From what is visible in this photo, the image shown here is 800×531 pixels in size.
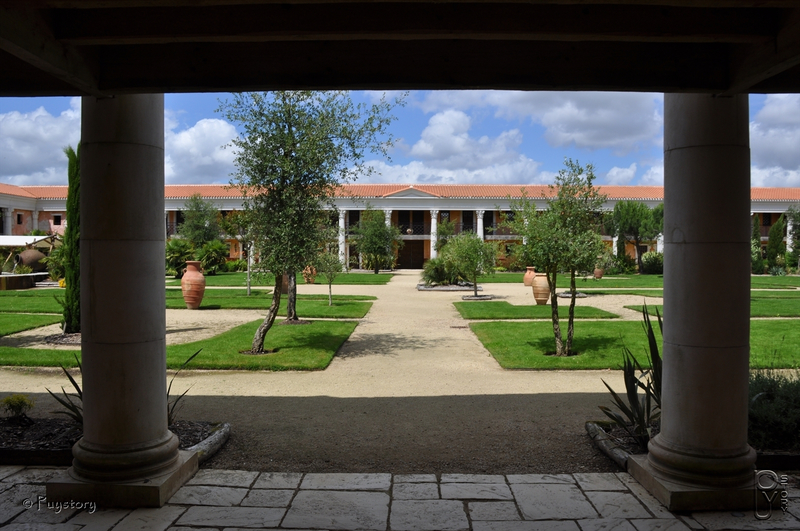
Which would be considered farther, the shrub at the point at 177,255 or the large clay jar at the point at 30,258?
the shrub at the point at 177,255

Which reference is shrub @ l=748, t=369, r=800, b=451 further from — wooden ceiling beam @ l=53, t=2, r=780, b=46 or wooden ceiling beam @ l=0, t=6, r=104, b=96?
wooden ceiling beam @ l=0, t=6, r=104, b=96

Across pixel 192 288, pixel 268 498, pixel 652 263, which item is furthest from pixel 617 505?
pixel 652 263

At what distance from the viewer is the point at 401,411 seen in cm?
655

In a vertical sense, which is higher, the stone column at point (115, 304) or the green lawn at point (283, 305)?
the stone column at point (115, 304)

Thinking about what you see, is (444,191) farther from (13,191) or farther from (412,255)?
(13,191)

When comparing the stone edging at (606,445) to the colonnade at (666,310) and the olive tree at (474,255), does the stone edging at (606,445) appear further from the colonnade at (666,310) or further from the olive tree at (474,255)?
the olive tree at (474,255)

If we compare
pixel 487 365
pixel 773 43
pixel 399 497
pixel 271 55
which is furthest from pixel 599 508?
pixel 487 365

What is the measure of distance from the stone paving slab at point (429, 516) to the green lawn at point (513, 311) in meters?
11.2

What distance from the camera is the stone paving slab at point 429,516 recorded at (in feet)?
11.8

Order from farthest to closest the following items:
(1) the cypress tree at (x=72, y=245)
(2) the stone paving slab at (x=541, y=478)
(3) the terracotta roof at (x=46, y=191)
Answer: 1. (3) the terracotta roof at (x=46, y=191)
2. (1) the cypress tree at (x=72, y=245)
3. (2) the stone paving slab at (x=541, y=478)

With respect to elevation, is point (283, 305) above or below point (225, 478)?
above

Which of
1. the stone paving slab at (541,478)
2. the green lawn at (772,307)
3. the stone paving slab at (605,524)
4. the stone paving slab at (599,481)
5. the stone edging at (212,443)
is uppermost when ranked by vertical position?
the green lawn at (772,307)

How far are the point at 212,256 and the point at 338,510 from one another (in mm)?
33417

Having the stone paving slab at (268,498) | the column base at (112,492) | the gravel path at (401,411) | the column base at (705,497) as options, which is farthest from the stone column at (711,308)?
the column base at (112,492)
